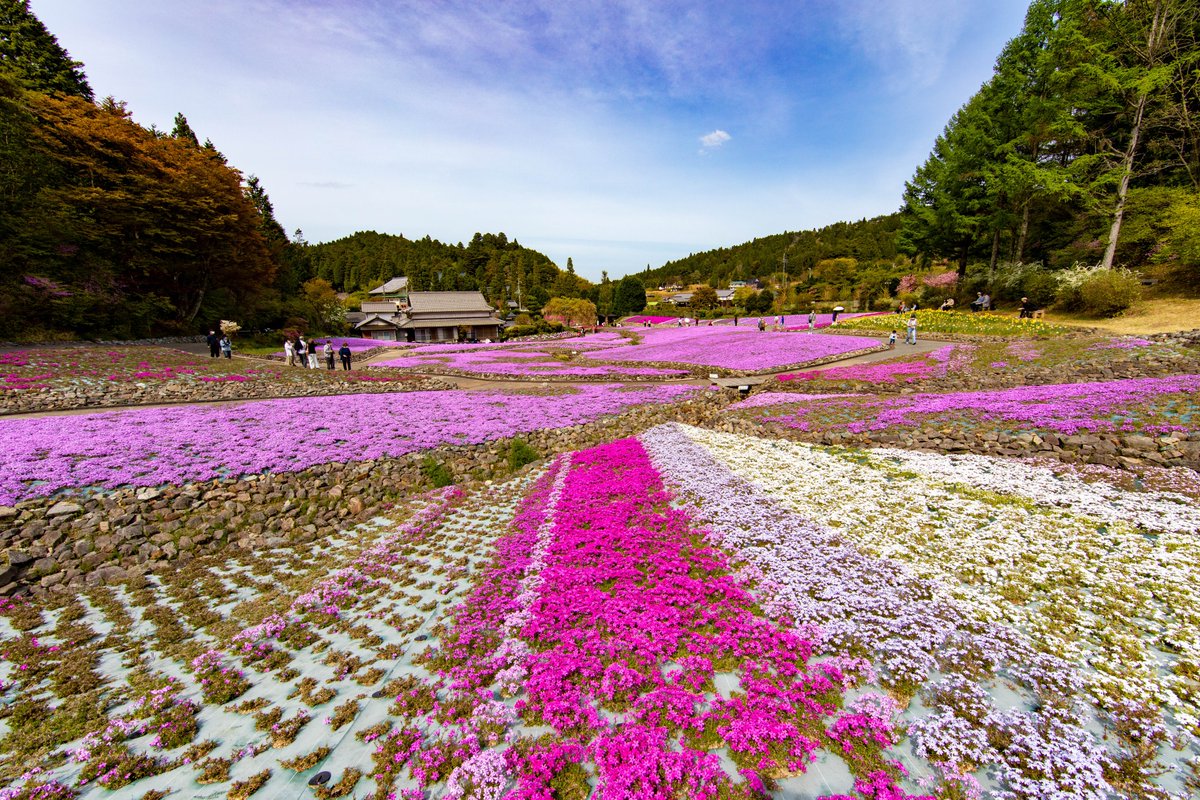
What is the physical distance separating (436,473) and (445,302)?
79.0 m

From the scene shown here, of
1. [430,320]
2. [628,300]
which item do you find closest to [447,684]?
[430,320]

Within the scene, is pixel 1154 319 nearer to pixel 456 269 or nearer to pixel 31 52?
pixel 31 52

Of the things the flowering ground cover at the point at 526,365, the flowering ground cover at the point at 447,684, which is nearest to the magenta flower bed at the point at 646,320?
the flowering ground cover at the point at 526,365

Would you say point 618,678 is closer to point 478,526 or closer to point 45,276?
point 478,526

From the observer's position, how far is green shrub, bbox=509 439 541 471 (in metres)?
14.7

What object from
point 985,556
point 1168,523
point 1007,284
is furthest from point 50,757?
point 1007,284

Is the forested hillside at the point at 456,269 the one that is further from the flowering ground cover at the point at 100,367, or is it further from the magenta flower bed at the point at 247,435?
the magenta flower bed at the point at 247,435

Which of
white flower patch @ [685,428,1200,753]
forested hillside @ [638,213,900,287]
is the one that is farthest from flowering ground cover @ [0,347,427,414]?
forested hillside @ [638,213,900,287]

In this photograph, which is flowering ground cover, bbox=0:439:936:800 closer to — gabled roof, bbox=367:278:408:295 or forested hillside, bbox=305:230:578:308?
forested hillside, bbox=305:230:578:308

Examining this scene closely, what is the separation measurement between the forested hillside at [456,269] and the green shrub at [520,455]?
90440 millimetres

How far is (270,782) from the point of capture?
4273 millimetres

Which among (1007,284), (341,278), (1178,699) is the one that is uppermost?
(341,278)

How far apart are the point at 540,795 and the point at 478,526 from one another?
6.81 meters

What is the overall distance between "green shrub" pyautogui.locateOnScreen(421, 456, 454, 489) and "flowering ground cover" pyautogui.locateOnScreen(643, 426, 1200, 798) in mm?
6962
